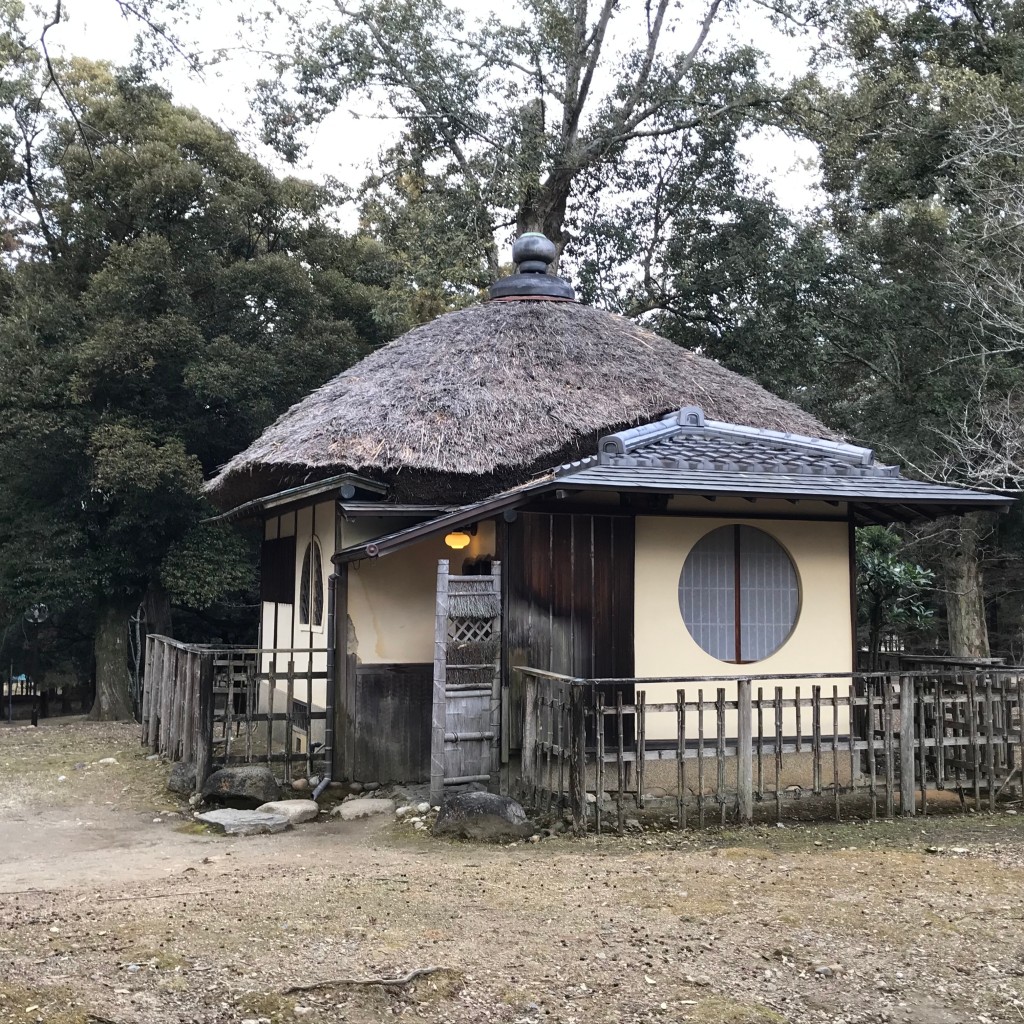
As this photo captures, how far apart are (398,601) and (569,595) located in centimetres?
209

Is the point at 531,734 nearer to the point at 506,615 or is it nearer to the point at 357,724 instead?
the point at 506,615

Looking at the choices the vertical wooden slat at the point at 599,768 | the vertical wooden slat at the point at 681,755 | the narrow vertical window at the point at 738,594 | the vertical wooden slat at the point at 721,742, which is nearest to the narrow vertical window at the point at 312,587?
the narrow vertical window at the point at 738,594

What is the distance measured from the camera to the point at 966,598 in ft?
60.5

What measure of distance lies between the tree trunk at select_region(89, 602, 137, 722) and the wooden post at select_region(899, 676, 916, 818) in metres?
15.5

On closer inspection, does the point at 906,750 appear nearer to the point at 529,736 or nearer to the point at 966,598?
the point at 529,736

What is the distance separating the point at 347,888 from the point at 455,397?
21.9 ft

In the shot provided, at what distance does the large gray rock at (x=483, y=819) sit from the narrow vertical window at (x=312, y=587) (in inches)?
160

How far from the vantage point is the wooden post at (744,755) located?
27.1ft

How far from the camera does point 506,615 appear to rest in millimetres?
9141

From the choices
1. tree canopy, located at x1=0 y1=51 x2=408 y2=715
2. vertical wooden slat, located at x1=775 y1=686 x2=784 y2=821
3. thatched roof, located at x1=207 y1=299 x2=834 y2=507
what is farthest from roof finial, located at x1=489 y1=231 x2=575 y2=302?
vertical wooden slat, located at x1=775 y1=686 x2=784 y2=821

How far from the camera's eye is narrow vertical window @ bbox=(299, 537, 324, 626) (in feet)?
38.1

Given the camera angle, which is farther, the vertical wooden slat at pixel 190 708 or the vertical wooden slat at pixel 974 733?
the vertical wooden slat at pixel 190 708

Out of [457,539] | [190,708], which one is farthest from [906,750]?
[190,708]

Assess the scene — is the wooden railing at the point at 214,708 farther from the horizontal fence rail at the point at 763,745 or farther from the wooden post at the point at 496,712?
the horizontal fence rail at the point at 763,745
